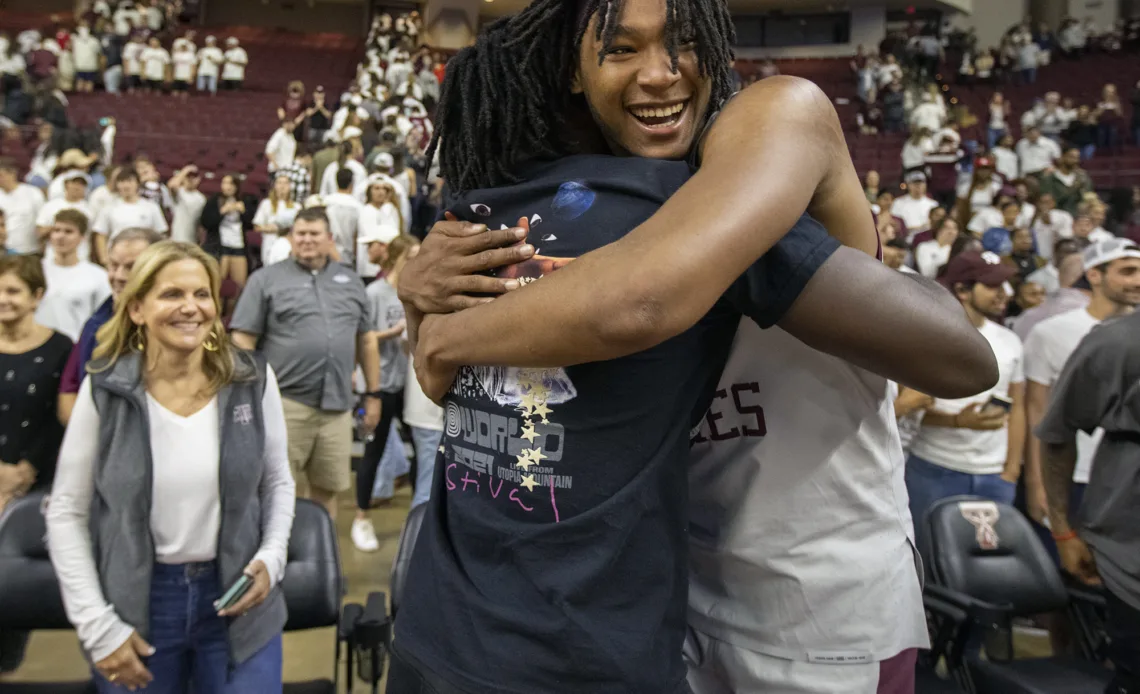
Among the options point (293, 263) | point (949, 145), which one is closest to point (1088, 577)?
point (293, 263)

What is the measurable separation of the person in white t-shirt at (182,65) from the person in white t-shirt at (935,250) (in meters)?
13.5

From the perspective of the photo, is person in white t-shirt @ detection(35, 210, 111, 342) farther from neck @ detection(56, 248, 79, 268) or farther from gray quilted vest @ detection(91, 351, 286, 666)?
gray quilted vest @ detection(91, 351, 286, 666)

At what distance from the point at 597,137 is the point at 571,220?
0.22 metres

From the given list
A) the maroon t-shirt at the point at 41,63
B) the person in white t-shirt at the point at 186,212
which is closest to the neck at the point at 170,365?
the person in white t-shirt at the point at 186,212

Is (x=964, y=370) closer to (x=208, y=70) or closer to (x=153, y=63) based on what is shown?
(x=153, y=63)

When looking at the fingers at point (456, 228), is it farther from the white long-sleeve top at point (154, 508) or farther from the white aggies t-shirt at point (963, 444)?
the white aggies t-shirt at point (963, 444)

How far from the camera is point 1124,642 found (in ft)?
7.50

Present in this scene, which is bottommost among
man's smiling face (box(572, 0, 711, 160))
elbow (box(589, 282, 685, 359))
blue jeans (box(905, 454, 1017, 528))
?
blue jeans (box(905, 454, 1017, 528))

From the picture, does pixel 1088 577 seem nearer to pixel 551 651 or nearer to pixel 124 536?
pixel 551 651

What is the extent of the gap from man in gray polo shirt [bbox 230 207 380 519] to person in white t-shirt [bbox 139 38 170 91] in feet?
43.9

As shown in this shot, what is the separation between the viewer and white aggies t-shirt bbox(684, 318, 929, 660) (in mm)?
1156

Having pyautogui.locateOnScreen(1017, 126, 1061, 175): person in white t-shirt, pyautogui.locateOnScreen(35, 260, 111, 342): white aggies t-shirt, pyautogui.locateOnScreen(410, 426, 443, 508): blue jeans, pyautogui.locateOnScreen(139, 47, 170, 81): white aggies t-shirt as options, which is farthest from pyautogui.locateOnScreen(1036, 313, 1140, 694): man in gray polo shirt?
pyautogui.locateOnScreen(139, 47, 170, 81): white aggies t-shirt

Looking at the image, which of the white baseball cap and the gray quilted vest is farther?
the white baseball cap

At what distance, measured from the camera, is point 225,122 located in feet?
47.9
